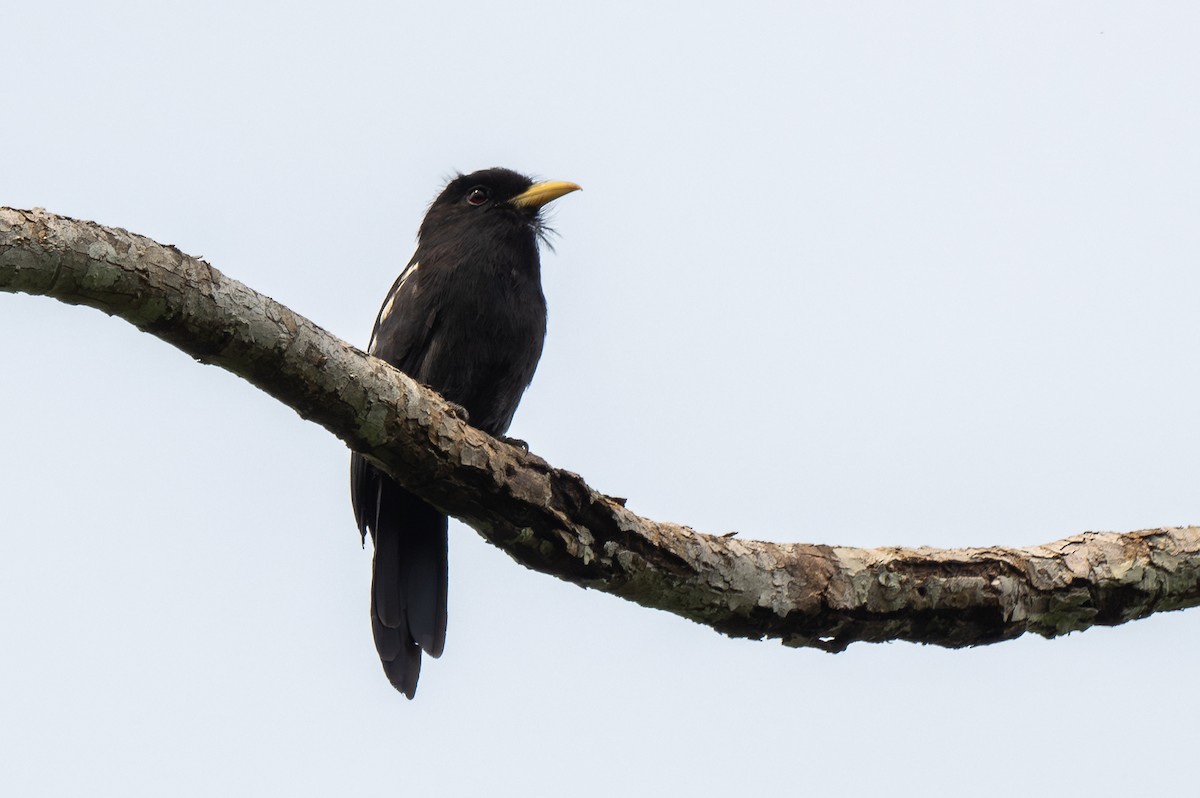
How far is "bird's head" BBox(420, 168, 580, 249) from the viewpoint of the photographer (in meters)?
5.59

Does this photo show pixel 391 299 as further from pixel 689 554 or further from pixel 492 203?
pixel 689 554

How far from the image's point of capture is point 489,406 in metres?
5.12

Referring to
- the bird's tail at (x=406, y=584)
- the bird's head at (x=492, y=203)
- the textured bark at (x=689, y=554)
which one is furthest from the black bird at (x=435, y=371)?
the textured bark at (x=689, y=554)

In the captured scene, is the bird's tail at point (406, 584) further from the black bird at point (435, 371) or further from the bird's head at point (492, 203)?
the bird's head at point (492, 203)

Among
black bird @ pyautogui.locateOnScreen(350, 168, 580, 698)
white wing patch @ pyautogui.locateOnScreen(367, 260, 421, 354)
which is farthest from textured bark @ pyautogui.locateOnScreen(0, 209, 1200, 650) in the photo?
white wing patch @ pyautogui.locateOnScreen(367, 260, 421, 354)

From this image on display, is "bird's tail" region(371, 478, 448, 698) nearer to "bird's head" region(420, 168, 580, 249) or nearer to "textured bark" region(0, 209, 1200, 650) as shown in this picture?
"bird's head" region(420, 168, 580, 249)

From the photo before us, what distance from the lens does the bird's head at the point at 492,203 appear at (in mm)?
5590

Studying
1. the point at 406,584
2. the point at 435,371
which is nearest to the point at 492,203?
the point at 435,371

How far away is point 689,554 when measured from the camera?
3578 mm

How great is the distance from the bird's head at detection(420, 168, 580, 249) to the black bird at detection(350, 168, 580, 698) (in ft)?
0.72

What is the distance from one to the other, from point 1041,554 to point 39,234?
2.82 metres

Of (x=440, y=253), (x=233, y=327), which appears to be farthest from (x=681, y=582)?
(x=440, y=253)

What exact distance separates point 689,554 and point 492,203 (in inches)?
105

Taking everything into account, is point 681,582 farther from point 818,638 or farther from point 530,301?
point 530,301
